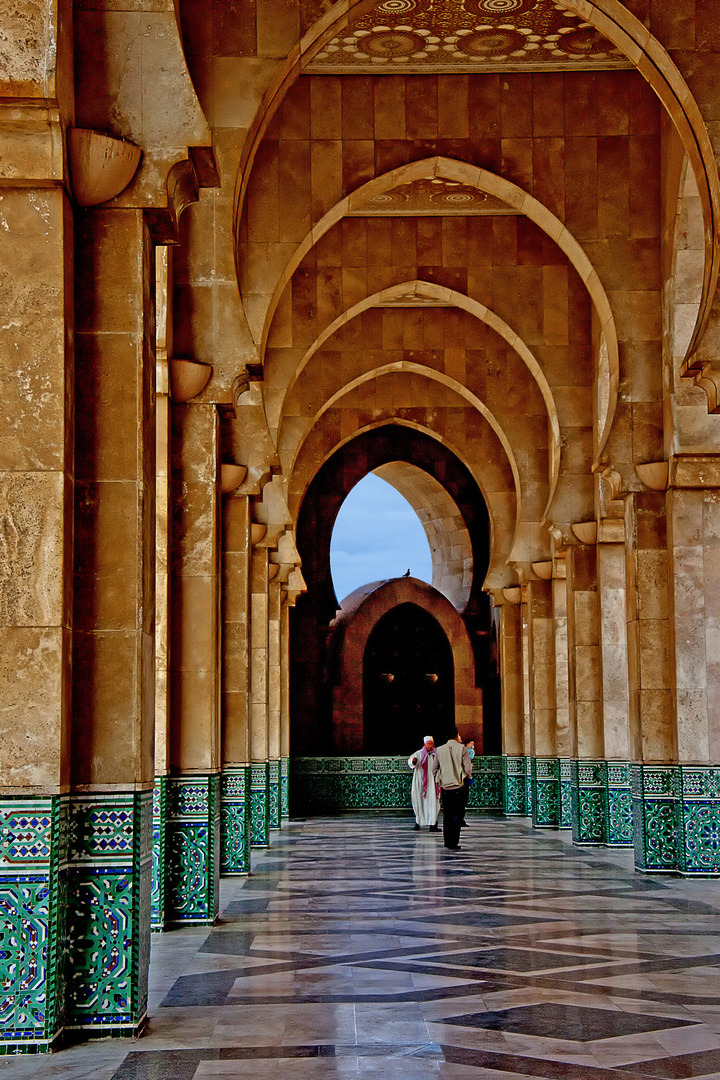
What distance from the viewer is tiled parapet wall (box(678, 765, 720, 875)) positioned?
12570 millimetres

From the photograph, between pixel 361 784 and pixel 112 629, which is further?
pixel 361 784

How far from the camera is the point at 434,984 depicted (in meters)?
7.25

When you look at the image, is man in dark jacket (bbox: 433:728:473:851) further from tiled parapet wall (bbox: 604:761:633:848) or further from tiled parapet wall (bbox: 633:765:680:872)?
tiled parapet wall (bbox: 633:765:680:872)

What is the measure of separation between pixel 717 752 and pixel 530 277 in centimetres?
728

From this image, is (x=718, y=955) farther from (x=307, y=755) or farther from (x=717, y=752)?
(x=307, y=755)

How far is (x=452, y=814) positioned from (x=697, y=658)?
4.74 metres

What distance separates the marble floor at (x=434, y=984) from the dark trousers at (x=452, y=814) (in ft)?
10.7

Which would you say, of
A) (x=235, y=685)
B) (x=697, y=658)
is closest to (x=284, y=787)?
(x=235, y=685)

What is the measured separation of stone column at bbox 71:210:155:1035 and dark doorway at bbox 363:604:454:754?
71.6 feet

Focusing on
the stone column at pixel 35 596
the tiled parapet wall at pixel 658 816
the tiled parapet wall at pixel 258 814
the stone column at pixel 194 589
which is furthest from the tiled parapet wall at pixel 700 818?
the stone column at pixel 35 596

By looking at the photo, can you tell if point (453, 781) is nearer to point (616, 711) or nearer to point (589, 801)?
point (589, 801)

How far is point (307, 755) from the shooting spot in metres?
26.7

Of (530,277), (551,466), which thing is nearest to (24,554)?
(530,277)

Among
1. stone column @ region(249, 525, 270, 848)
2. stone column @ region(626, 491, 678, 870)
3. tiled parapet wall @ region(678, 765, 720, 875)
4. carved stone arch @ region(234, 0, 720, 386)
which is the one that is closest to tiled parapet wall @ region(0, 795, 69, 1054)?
carved stone arch @ region(234, 0, 720, 386)
